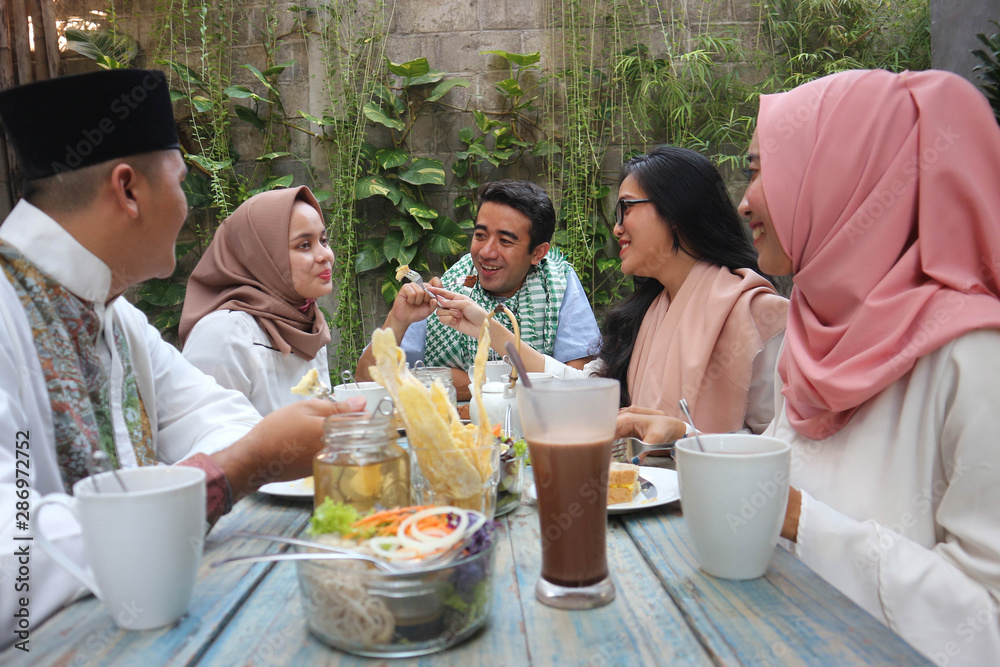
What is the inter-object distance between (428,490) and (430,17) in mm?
4214

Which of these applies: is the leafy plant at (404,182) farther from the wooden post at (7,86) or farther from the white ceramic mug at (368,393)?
the white ceramic mug at (368,393)

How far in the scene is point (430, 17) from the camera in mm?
4500

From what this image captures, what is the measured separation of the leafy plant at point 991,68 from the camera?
9.30ft

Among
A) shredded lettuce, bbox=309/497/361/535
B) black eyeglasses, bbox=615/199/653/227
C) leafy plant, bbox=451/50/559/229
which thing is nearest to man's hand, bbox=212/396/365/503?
shredded lettuce, bbox=309/497/361/535

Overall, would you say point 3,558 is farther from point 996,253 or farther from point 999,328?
point 996,253

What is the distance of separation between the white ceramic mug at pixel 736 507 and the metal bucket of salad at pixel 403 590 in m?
0.32

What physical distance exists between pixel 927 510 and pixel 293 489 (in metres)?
1.18

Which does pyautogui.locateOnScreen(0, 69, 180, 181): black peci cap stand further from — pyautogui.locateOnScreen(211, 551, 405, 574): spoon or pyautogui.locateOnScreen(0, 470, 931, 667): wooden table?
pyautogui.locateOnScreen(211, 551, 405, 574): spoon

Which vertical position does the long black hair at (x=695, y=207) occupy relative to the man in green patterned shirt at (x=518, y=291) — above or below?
above

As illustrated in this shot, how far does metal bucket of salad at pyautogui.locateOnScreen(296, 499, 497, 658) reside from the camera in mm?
721

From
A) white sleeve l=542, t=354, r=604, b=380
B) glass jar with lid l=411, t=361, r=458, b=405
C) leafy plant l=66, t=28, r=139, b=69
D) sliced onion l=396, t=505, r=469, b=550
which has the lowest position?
white sleeve l=542, t=354, r=604, b=380

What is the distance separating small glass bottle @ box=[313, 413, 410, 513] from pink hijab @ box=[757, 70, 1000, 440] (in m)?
0.91

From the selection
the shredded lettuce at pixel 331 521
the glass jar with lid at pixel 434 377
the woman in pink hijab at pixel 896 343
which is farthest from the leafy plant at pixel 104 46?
the shredded lettuce at pixel 331 521

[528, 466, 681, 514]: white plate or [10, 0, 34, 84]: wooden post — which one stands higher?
[10, 0, 34, 84]: wooden post
